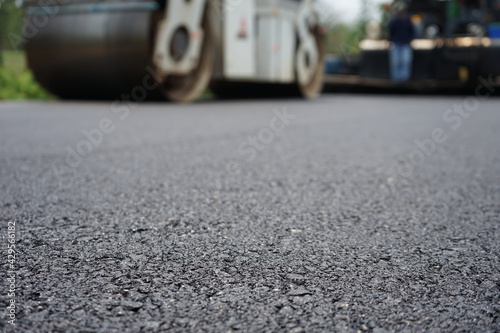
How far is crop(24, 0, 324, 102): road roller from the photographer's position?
6.59m

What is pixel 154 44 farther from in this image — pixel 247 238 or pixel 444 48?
pixel 444 48

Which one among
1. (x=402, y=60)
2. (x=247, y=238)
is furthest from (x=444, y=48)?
(x=247, y=238)

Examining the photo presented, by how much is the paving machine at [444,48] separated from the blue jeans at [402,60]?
11cm

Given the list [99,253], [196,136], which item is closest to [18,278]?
[99,253]

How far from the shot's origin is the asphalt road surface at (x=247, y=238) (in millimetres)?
1056

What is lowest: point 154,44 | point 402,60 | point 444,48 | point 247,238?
point 247,238

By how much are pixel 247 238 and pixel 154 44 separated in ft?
18.2

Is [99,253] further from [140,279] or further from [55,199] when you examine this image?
[55,199]

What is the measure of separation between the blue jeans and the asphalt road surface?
24.3 feet

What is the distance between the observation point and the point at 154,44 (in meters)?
6.70

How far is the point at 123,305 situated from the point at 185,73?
6.61 metres

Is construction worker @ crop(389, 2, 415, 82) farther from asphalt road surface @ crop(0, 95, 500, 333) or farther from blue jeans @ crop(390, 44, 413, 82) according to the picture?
asphalt road surface @ crop(0, 95, 500, 333)

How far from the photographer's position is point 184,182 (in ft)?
7.64

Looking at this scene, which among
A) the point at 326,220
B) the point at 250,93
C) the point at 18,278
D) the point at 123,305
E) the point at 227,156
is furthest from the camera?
the point at 250,93
